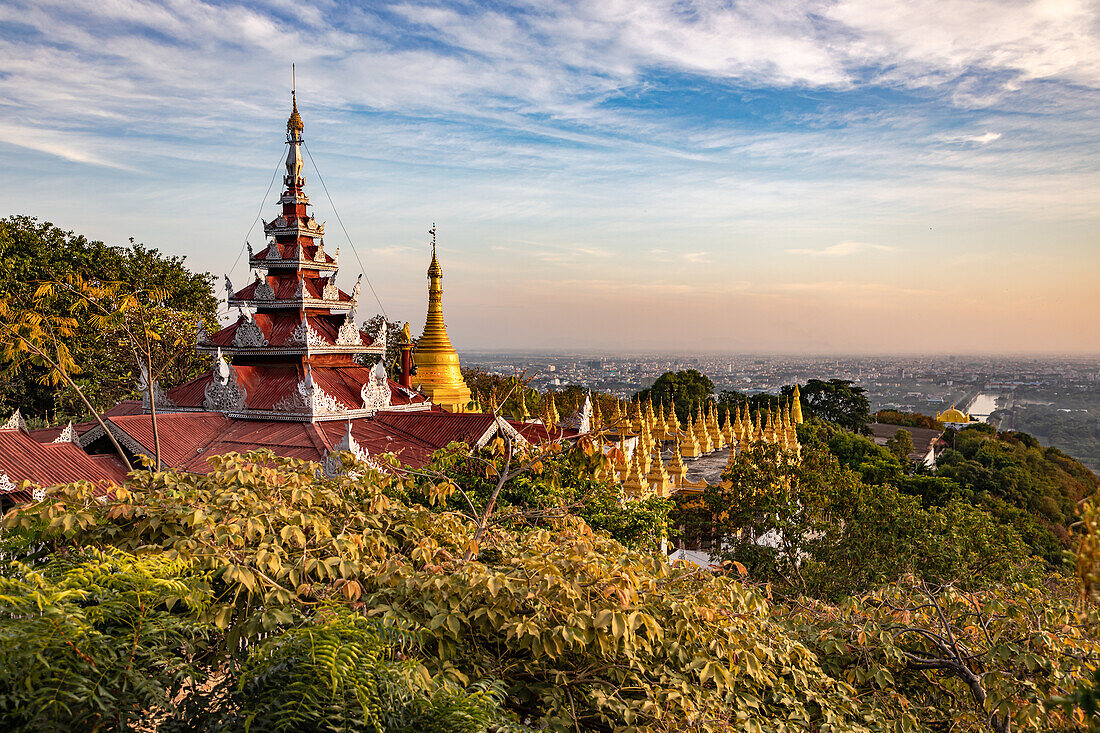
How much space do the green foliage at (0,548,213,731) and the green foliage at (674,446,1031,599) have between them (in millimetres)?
11270

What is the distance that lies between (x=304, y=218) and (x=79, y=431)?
292 inches

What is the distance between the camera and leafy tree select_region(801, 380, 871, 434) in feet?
198

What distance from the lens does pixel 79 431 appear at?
1638cm

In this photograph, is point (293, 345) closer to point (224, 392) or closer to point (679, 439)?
point (224, 392)

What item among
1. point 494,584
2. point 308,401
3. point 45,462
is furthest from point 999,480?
point 45,462

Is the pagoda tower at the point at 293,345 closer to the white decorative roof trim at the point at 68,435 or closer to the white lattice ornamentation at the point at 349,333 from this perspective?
the white lattice ornamentation at the point at 349,333

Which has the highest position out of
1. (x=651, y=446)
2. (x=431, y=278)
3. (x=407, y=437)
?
(x=431, y=278)

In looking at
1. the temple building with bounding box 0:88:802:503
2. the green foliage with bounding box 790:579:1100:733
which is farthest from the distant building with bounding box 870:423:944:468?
the green foliage with bounding box 790:579:1100:733

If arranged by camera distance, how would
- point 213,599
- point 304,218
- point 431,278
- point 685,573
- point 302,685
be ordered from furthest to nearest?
point 431,278, point 304,218, point 685,573, point 213,599, point 302,685

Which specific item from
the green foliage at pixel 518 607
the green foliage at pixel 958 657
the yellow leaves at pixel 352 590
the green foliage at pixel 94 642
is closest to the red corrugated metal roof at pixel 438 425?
the green foliage at pixel 958 657

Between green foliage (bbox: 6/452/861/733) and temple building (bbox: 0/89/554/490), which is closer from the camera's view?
green foliage (bbox: 6/452/861/733)

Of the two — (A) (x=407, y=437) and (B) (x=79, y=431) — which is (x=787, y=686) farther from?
(B) (x=79, y=431)

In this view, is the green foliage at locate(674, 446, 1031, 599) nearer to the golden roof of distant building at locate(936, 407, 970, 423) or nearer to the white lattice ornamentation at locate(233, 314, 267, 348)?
the white lattice ornamentation at locate(233, 314, 267, 348)

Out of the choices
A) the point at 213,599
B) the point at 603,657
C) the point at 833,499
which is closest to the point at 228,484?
the point at 213,599
